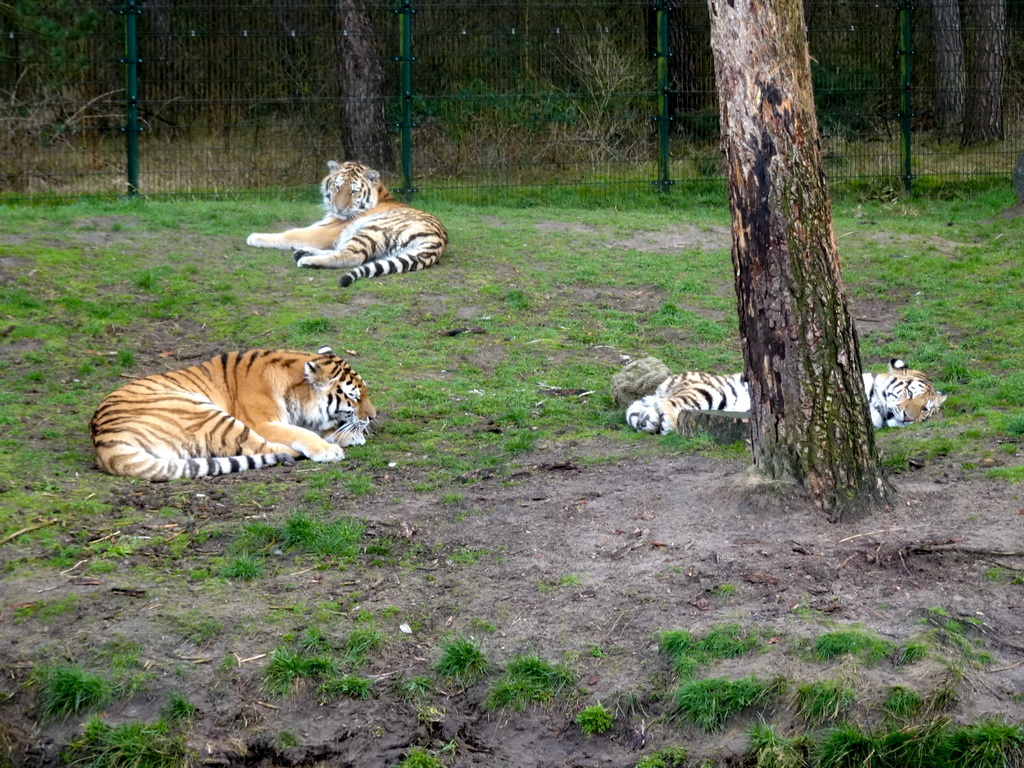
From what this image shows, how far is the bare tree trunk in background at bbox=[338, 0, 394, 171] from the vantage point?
15.1 m

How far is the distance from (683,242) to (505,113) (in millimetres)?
4000

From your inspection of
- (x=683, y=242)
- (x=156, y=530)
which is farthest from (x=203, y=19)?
(x=156, y=530)

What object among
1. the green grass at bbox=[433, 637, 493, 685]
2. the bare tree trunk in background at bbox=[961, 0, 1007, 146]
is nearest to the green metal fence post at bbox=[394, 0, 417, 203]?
the bare tree trunk in background at bbox=[961, 0, 1007, 146]

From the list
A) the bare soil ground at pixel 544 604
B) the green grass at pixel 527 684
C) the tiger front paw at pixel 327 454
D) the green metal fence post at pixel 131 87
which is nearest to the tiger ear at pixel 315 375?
the tiger front paw at pixel 327 454

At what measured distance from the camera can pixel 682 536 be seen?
5.59 m

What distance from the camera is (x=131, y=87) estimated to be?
45.2 feet

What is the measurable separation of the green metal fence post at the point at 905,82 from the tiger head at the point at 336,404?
10093mm

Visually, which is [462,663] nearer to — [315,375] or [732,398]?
[315,375]

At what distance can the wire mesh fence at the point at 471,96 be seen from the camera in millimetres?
14258

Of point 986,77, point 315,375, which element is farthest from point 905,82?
point 315,375

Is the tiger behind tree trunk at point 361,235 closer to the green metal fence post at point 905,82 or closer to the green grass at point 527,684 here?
the green grass at point 527,684

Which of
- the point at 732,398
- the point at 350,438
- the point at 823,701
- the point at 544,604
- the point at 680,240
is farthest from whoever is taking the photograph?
the point at 680,240

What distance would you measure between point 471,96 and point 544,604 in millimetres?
10657

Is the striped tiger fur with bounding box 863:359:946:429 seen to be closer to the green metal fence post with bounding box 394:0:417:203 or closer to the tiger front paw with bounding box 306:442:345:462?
the tiger front paw with bounding box 306:442:345:462
